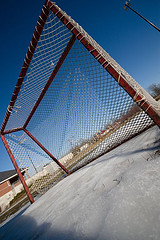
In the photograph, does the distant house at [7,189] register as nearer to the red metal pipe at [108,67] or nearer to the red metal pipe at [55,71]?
the red metal pipe at [55,71]

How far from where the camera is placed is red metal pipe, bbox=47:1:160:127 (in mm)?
1008

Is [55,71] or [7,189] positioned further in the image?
[7,189]

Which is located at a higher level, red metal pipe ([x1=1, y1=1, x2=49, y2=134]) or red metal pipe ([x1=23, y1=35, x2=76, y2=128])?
red metal pipe ([x1=1, y1=1, x2=49, y2=134])

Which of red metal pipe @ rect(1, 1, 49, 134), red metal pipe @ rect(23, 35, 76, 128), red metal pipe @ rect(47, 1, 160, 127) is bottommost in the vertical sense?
red metal pipe @ rect(47, 1, 160, 127)

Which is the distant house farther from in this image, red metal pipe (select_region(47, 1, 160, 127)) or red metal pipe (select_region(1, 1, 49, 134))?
red metal pipe (select_region(47, 1, 160, 127))

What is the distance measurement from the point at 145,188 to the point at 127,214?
0.72 ft

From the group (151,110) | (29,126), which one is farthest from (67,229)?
(29,126)

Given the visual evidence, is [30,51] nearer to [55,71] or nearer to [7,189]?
[55,71]

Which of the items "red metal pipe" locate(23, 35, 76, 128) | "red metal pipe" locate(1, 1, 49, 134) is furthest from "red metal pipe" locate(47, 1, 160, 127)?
"red metal pipe" locate(23, 35, 76, 128)

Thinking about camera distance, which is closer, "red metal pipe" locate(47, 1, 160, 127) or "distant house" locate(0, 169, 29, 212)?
"red metal pipe" locate(47, 1, 160, 127)

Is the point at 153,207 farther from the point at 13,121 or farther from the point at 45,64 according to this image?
the point at 13,121

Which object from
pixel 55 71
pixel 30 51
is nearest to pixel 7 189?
pixel 55 71

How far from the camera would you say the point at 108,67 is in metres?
1.15

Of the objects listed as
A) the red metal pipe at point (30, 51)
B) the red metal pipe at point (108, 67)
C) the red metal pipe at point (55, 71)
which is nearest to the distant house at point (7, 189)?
the red metal pipe at point (55, 71)
